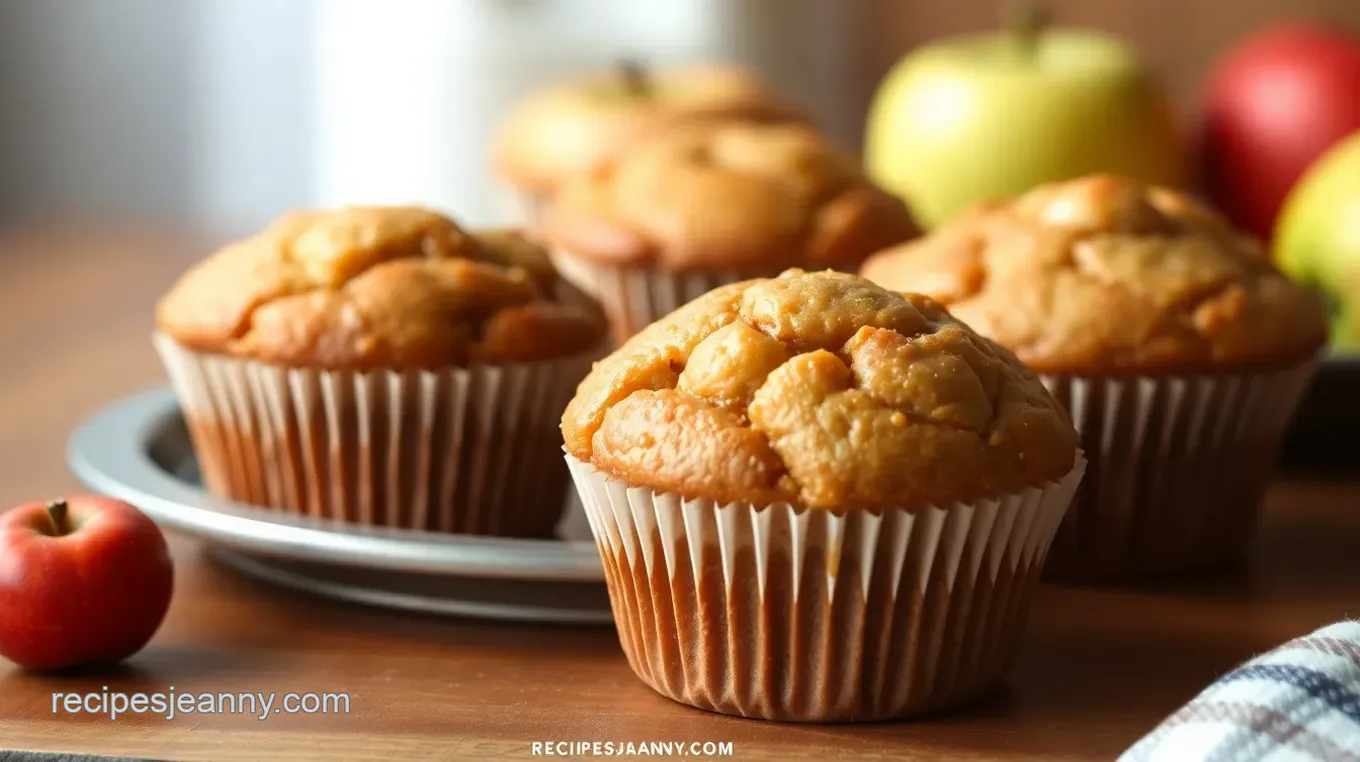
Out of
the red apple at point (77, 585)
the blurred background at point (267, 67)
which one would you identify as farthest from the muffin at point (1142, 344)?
the blurred background at point (267, 67)

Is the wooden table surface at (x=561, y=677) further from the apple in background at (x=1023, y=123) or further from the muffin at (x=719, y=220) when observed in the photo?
the apple in background at (x=1023, y=123)

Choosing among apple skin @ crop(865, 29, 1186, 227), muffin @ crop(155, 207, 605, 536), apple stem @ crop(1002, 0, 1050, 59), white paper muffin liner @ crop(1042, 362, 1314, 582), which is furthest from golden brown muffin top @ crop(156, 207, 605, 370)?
apple stem @ crop(1002, 0, 1050, 59)

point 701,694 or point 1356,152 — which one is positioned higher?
point 1356,152

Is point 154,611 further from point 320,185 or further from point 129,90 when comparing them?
point 129,90

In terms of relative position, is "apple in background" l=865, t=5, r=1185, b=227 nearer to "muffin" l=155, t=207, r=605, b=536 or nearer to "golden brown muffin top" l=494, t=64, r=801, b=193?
"golden brown muffin top" l=494, t=64, r=801, b=193

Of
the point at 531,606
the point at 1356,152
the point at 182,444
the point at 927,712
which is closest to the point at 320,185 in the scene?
the point at 182,444

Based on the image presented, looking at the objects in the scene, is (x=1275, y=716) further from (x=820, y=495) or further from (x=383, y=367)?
(x=383, y=367)
